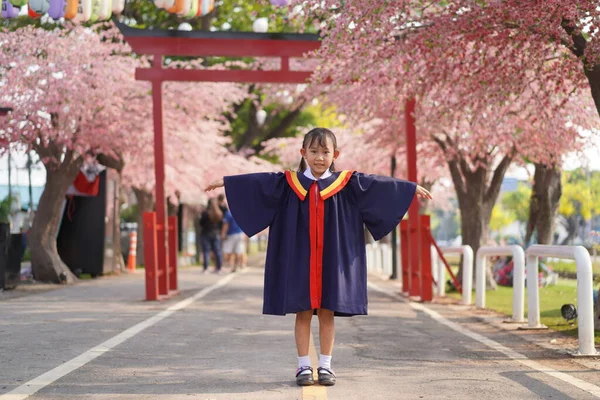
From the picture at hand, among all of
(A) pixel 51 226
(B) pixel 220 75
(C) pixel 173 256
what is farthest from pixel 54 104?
(B) pixel 220 75

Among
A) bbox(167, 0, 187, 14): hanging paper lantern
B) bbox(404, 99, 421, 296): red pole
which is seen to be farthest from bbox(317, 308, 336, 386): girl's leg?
bbox(404, 99, 421, 296): red pole

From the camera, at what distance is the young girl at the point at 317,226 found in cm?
662

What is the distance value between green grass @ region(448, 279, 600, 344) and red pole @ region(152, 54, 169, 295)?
5.00 m

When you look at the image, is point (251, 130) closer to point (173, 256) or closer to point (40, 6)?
point (173, 256)

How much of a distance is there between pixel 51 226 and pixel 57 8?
7.91 meters

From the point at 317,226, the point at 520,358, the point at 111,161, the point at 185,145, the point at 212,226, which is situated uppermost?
the point at 185,145

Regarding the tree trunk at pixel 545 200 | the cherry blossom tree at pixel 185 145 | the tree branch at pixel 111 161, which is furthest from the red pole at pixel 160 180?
the tree branch at pixel 111 161

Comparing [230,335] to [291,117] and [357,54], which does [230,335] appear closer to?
[357,54]

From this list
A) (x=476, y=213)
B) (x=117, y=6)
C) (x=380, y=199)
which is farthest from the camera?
(x=476, y=213)

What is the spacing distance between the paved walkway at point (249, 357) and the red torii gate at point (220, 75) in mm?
2590

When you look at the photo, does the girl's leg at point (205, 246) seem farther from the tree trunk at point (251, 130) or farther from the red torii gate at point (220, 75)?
the tree trunk at point (251, 130)

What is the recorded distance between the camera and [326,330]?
675 cm

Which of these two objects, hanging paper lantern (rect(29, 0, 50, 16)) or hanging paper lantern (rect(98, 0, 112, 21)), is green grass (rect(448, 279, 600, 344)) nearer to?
hanging paper lantern (rect(98, 0, 112, 21))

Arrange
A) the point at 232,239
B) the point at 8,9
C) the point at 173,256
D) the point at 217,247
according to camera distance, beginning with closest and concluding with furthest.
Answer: the point at 8,9
the point at 173,256
the point at 217,247
the point at 232,239
